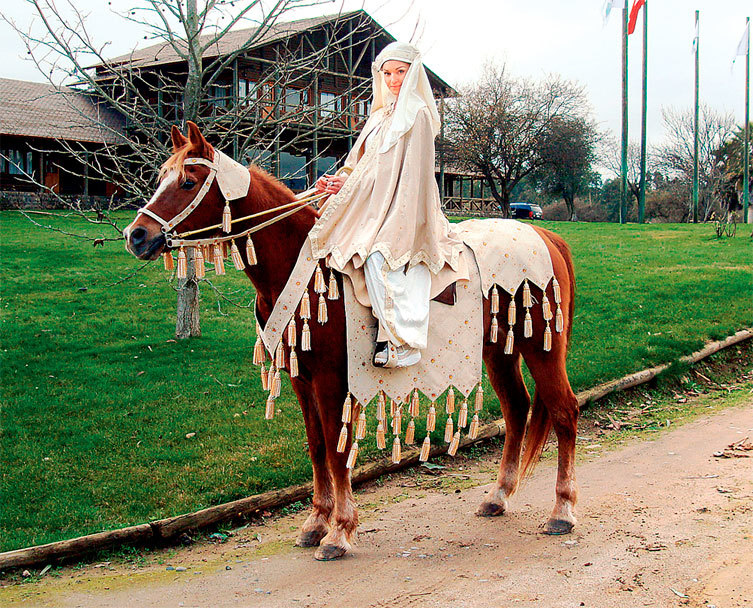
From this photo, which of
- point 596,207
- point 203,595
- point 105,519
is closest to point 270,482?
point 105,519

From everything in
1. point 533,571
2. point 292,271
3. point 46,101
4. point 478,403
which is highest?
point 46,101

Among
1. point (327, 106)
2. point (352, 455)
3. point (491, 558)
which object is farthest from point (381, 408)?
point (327, 106)

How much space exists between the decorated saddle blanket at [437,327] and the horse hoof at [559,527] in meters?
0.81

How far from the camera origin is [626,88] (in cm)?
2744

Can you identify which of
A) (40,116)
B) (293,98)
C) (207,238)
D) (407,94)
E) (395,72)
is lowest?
(207,238)

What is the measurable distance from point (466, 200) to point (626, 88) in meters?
11.0

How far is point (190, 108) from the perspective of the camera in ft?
25.4

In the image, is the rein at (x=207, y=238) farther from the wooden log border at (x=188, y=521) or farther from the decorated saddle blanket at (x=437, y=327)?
the wooden log border at (x=188, y=521)

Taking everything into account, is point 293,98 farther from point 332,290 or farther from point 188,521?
point 332,290

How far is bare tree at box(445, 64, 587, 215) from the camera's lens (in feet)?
114

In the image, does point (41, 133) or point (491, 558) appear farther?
point (41, 133)

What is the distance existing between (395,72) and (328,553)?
2.84 m

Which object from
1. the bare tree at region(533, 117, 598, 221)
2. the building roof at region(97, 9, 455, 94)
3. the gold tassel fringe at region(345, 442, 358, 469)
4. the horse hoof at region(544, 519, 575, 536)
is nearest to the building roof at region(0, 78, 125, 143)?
the building roof at region(97, 9, 455, 94)

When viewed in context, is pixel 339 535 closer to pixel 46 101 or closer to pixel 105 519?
pixel 105 519
